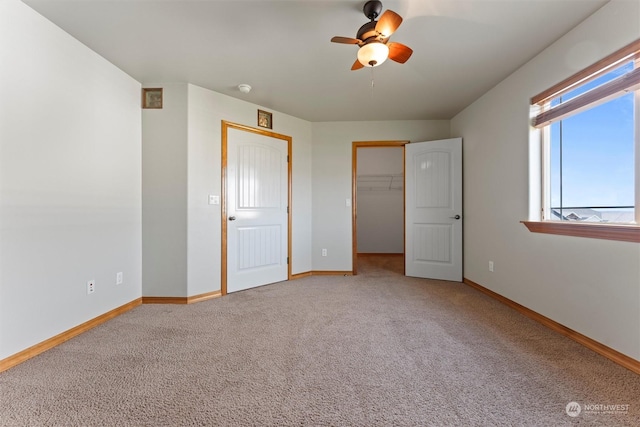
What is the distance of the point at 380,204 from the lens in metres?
6.09

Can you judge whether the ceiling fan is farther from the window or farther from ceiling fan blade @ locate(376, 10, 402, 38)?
the window

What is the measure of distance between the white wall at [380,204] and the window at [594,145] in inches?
142

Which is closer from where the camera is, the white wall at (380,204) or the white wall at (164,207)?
the white wall at (164,207)

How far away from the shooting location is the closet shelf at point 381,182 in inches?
237

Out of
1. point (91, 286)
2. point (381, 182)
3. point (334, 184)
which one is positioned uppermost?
point (381, 182)

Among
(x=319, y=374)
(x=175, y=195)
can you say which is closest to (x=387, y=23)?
(x=319, y=374)

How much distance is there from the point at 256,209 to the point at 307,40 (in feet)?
6.61

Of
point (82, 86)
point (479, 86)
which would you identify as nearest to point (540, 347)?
point (479, 86)

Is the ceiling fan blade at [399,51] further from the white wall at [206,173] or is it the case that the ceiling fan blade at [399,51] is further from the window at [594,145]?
the white wall at [206,173]

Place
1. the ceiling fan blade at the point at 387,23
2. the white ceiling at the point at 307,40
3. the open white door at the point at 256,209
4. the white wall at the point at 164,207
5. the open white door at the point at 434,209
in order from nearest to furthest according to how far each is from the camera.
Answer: the ceiling fan blade at the point at 387,23, the white ceiling at the point at 307,40, the white wall at the point at 164,207, the open white door at the point at 256,209, the open white door at the point at 434,209

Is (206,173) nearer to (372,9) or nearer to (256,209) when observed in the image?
(256,209)

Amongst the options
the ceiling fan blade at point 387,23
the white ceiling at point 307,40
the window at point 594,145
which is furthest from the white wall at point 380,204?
the ceiling fan blade at point 387,23

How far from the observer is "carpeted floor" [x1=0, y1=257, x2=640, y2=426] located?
1.27 m

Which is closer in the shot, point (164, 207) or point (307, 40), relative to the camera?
point (307, 40)
